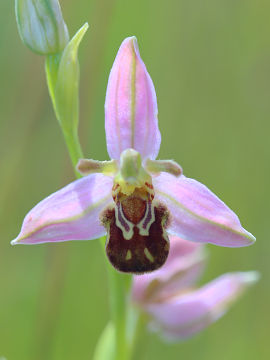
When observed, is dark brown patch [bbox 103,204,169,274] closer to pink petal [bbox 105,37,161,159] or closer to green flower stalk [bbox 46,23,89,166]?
pink petal [bbox 105,37,161,159]

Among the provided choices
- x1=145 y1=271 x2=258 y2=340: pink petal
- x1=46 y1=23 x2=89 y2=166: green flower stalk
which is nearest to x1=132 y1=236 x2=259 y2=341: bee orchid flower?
x1=145 y1=271 x2=258 y2=340: pink petal

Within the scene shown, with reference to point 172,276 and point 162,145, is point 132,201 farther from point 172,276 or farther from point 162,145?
point 162,145

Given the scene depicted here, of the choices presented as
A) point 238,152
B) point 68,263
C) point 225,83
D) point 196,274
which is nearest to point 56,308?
point 68,263

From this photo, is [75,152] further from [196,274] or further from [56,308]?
[56,308]

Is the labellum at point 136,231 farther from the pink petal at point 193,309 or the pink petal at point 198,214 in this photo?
the pink petal at point 193,309

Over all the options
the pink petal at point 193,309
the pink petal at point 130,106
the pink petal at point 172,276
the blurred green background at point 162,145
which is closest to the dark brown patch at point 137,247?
the pink petal at point 130,106
